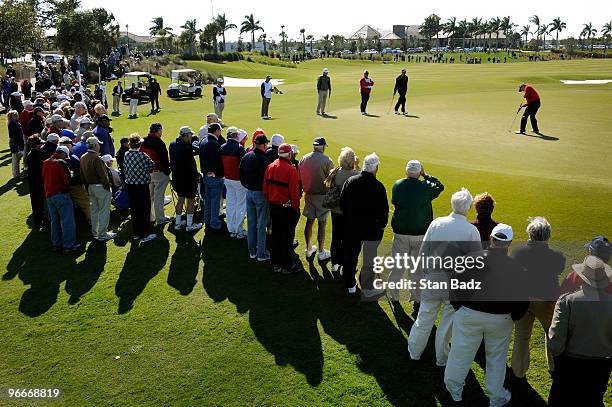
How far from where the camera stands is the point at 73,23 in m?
45.8

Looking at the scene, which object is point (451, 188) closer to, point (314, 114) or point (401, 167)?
point (401, 167)

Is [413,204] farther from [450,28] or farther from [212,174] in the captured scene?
[450,28]

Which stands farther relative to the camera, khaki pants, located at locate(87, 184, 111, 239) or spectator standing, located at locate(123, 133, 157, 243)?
khaki pants, located at locate(87, 184, 111, 239)

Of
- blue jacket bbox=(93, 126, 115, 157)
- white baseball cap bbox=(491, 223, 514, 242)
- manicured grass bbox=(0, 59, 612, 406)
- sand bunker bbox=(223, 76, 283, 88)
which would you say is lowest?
manicured grass bbox=(0, 59, 612, 406)

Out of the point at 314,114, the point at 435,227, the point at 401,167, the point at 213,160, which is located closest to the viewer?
the point at 435,227

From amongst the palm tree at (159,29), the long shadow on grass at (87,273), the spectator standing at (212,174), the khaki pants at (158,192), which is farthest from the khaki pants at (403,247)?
the palm tree at (159,29)

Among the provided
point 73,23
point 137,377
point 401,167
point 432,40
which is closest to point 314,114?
point 401,167

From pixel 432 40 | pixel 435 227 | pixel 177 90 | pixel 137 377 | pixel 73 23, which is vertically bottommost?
pixel 137 377

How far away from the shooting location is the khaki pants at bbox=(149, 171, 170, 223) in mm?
10562

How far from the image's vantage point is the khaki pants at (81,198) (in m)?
10.4

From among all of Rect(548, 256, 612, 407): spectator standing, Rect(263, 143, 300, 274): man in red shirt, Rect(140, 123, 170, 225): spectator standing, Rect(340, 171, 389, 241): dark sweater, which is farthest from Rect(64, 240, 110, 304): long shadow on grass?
Rect(548, 256, 612, 407): spectator standing

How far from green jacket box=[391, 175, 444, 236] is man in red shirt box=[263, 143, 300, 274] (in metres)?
1.95

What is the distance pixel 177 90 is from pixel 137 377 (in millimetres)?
31761

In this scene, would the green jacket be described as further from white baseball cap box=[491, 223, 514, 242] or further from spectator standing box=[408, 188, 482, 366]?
white baseball cap box=[491, 223, 514, 242]
